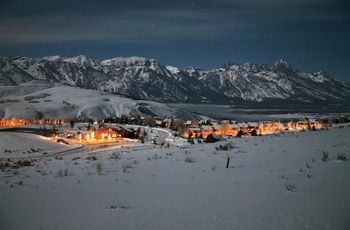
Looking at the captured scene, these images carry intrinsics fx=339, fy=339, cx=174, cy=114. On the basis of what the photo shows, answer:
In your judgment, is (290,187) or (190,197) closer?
(190,197)

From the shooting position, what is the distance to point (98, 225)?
9.61 m

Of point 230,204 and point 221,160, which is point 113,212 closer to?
point 230,204

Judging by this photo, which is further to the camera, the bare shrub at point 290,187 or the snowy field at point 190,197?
the bare shrub at point 290,187

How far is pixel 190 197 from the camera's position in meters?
12.4

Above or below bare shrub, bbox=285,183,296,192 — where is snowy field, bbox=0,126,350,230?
below

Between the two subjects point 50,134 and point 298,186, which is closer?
point 298,186

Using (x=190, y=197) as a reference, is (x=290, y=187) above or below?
above

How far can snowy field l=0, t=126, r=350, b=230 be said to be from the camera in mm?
9672

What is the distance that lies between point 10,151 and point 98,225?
220 ft

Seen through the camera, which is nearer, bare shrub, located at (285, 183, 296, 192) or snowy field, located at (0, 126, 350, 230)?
snowy field, located at (0, 126, 350, 230)

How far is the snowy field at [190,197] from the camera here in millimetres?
9672

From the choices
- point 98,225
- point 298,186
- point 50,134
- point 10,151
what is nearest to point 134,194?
point 98,225

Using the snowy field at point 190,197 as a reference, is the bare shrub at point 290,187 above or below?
above

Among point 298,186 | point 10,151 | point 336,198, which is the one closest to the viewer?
point 336,198
